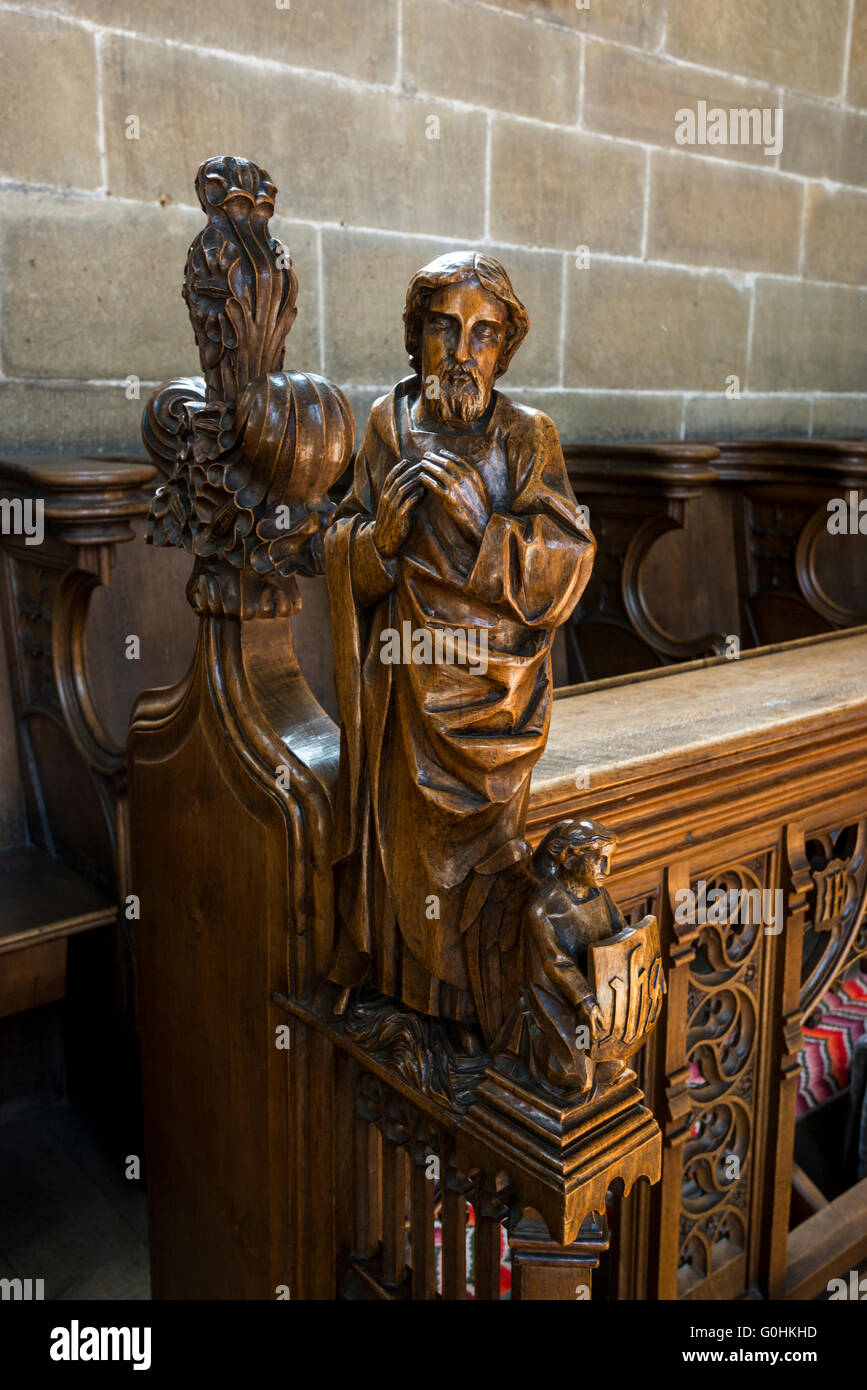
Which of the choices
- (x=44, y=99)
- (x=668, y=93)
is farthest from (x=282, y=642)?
(x=668, y=93)

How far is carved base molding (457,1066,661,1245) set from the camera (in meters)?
0.91

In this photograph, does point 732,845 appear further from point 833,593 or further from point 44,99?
point 833,593

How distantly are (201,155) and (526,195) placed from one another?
1099 millimetres

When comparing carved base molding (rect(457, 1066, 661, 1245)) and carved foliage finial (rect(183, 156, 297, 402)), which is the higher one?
carved foliage finial (rect(183, 156, 297, 402))

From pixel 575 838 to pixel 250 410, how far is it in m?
0.53

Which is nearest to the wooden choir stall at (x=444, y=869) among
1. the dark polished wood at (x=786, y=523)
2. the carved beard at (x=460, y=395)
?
the carved beard at (x=460, y=395)

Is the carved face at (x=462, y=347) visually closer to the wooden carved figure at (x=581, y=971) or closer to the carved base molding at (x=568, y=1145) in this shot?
the wooden carved figure at (x=581, y=971)

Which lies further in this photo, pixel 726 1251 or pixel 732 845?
pixel 726 1251

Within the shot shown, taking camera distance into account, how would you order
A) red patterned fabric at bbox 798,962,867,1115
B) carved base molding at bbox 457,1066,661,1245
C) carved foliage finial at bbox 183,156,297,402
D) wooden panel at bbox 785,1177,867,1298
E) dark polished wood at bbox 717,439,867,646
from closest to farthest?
carved base molding at bbox 457,1066,661,1245
carved foliage finial at bbox 183,156,297,402
wooden panel at bbox 785,1177,867,1298
red patterned fabric at bbox 798,962,867,1115
dark polished wood at bbox 717,439,867,646

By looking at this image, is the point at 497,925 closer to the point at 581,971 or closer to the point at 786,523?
the point at 581,971

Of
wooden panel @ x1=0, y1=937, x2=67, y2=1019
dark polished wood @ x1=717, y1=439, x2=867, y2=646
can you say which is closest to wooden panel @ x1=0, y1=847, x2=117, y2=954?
wooden panel @ x1=0, y1=937, x2=67, y2=1019

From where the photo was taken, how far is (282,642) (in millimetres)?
1256

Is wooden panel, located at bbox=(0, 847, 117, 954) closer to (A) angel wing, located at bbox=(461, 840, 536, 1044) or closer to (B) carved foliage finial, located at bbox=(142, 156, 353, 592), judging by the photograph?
(B) carved foliage finial, located at bbox=(142, 156, 353, 592)

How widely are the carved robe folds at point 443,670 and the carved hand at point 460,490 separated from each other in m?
0.01
